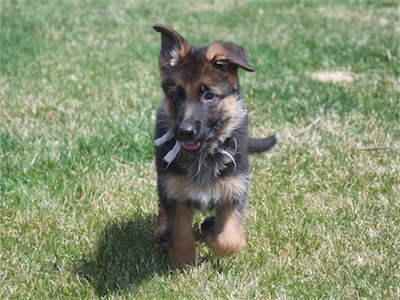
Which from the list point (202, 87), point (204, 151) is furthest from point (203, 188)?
point (202, 87)

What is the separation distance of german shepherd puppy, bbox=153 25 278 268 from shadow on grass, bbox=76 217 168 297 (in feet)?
0.61

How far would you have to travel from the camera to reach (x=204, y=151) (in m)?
4.64

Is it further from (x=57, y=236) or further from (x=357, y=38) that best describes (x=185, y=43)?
(x=357, y=38)

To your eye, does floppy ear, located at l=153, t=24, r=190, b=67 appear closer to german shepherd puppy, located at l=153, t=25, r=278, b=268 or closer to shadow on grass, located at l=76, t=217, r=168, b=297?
german shepherd puppy, located at l=153, t=25, r=278, b=268

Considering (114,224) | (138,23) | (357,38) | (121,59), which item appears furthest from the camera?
(138,23)

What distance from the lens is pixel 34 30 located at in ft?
36.9

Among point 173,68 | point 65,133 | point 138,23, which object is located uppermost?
point 173,68

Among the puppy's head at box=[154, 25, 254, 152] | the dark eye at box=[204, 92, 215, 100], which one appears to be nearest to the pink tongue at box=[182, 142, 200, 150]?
the puppy's head at box=[154, 25, 254, 152]

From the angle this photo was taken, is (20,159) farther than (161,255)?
Yes

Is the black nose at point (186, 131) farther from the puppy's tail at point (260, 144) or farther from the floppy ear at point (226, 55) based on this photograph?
the puppy's tail at point (260, 144)

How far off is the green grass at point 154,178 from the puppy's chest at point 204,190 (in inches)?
16.1

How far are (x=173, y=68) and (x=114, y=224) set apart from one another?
4.26 ft

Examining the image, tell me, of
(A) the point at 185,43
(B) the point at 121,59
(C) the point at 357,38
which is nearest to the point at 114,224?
(A) the point at 185,43

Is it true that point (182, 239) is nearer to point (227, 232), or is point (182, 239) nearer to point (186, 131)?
point (227, 232)
